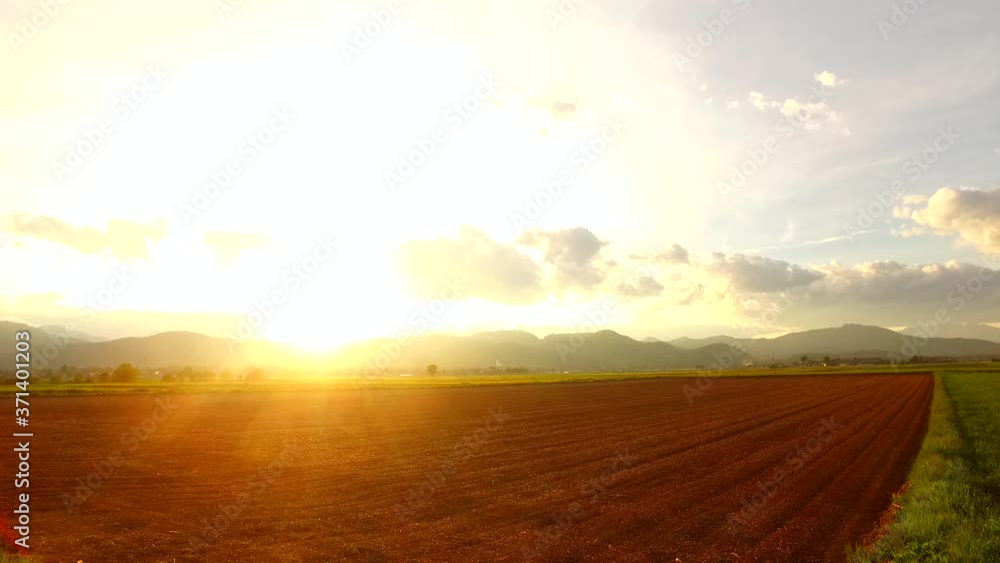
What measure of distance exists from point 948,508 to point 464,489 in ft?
42.0

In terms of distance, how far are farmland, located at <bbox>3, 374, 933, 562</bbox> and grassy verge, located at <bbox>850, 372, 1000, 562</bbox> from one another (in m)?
0.81

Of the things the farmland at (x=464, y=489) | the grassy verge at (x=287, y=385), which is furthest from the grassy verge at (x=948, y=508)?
the grassy verge at (x=287, y=385)

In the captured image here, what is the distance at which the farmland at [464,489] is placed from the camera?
12.6 m

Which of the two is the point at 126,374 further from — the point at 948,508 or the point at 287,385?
the point at 948,508

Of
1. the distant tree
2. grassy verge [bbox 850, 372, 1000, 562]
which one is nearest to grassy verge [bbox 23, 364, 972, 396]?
the distant tree

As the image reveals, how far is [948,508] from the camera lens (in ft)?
43.8

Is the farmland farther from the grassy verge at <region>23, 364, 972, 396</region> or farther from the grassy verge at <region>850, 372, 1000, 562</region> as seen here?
the grassy verge at <region>23, 364, 972, 396</region>

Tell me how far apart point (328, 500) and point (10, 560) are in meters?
7.32

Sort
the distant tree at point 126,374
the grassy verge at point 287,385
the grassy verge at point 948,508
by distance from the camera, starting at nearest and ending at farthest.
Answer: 1. the grassy verge at point 948,508
2. the grassy verge at point 287,385
3. the distant tree at point 126,374

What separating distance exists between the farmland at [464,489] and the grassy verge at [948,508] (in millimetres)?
808

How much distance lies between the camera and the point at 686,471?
19.9 metres

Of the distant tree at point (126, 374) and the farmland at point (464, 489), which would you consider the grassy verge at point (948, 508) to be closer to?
the farmland at point (464, 489)

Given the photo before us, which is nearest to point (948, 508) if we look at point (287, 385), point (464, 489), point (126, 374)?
point (464, 489)

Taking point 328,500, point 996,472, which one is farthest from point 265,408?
point 996,472
